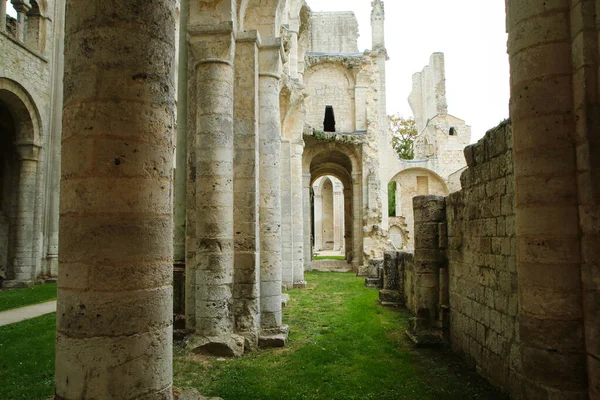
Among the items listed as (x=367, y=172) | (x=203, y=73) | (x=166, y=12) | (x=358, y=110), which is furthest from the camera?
(x=358, y=110)

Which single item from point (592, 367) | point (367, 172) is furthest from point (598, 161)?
point (367, 172)

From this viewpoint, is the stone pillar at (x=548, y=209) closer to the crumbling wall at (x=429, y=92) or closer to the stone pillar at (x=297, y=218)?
the stone pillar at (x=297, y=218)

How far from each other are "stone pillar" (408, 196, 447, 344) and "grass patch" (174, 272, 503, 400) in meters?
0.58

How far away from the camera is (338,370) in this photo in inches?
223

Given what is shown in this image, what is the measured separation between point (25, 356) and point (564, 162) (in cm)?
685

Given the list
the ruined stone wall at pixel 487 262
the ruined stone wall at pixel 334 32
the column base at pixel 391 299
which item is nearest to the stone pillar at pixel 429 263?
the ruined stone wall at pixel 487 262

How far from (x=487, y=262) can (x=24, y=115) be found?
15.5 m

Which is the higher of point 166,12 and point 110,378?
point 166,12

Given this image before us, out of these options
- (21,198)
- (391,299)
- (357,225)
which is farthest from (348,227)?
(21,198)

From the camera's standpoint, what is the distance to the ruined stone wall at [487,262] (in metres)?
4.65

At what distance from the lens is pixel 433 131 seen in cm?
3038

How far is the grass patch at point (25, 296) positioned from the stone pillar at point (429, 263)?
29.7 feet

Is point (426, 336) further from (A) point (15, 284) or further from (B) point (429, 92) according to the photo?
(B) point (429, 92)

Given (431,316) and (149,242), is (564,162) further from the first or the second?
(431,316)
